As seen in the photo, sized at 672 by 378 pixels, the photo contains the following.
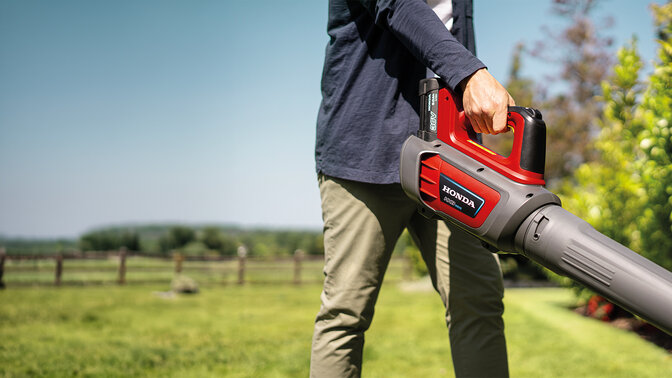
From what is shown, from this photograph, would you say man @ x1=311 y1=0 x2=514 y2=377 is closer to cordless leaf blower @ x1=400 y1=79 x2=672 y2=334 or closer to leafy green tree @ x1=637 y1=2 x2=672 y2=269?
cordless leaf blower @ x1=400 y1=79 x2=672 y2=334

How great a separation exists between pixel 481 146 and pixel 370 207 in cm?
39

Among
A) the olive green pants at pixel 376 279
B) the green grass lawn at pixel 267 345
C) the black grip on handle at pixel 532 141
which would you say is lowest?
the green grass lawn at pixel 267 345

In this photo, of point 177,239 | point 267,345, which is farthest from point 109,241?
point 267,345

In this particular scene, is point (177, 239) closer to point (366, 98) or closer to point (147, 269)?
point (147, 269)

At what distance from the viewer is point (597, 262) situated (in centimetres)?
114

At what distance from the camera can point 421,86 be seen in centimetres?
148

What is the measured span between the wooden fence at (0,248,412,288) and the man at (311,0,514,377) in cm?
1333

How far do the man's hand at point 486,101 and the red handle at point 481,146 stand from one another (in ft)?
0.14

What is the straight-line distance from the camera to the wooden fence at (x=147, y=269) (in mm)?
13380

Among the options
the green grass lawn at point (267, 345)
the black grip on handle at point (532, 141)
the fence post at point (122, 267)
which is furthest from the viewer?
the fence post at point (122, 267)

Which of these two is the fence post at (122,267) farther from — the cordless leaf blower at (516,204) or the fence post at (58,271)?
the cordless leaf blower at (516,204)

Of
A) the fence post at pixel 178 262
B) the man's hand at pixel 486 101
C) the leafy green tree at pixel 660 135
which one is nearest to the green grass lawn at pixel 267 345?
the leafy green tree at pixel 660 135

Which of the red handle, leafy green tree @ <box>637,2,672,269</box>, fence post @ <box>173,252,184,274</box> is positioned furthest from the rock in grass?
the red handle

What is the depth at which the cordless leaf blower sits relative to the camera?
1.11 metres
